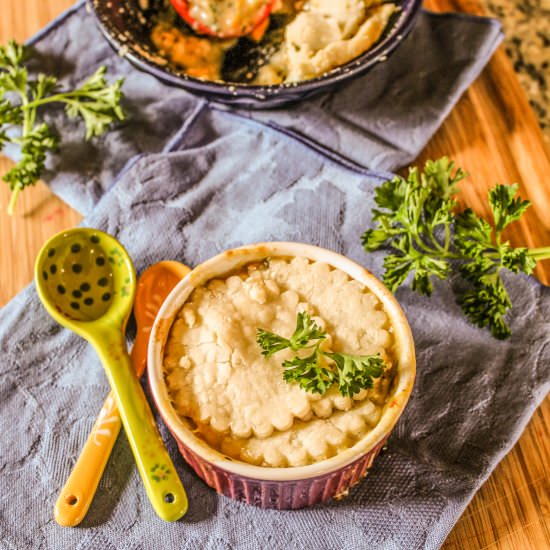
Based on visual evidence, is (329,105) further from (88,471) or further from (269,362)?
(88,471)

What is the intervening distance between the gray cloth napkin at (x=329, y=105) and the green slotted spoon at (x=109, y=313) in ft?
0.58

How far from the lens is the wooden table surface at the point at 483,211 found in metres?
0.93

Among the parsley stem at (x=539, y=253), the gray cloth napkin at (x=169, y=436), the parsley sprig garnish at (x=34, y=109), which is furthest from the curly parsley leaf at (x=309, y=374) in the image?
the parsley sprig garnish at (x=34, y=109)

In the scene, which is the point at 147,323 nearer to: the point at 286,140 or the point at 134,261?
the point at 134,261

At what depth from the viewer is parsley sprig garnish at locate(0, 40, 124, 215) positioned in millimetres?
1170

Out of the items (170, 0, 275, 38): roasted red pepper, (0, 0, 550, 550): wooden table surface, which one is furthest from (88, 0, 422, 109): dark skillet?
(0, 0, 550, 550): wooden table surface

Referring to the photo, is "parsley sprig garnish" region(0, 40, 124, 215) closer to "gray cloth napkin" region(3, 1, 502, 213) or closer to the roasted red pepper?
"gray cloth napkin" region(3, 1, 502, 213)

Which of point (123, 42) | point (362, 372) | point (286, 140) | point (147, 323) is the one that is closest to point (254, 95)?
point (286, 140)

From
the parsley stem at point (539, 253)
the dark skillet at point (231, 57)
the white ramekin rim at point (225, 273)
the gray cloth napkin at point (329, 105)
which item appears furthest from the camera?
the gray cloth napkin at point (329, 105)

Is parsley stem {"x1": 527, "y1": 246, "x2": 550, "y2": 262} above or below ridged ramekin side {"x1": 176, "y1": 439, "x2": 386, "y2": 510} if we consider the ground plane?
above

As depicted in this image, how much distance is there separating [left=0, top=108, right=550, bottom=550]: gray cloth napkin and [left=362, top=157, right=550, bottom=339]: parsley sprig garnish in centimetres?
4

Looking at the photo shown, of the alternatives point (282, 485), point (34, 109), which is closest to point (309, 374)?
point (282, 485)

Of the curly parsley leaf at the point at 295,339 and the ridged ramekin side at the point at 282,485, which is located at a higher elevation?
the curly parsley leaf at the point at 295,339

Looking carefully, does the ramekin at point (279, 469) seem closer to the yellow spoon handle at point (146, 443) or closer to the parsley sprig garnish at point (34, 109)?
the yellow spoon handle at point (146, 443)
